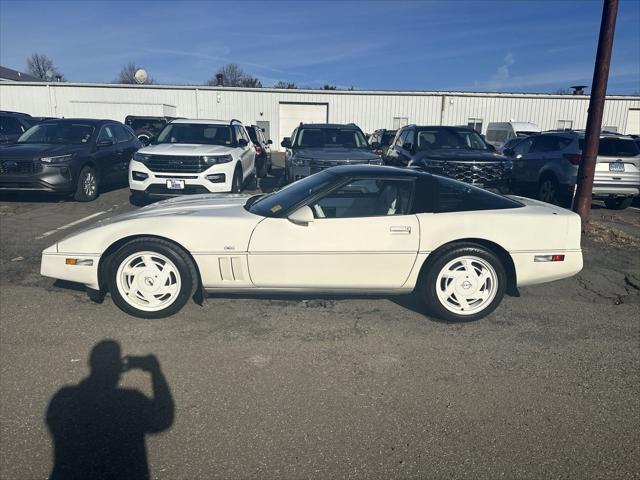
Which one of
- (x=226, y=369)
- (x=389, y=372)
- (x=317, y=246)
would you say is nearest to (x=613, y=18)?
(x=317, y=246)

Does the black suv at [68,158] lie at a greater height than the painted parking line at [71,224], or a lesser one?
greater

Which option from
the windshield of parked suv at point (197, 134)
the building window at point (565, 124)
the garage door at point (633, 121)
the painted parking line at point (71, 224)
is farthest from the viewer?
the garage door at point (633, 121)

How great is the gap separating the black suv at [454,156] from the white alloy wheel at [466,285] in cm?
508

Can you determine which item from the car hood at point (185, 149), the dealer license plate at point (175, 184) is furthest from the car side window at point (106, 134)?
the dealer license plate at point (175, 184)

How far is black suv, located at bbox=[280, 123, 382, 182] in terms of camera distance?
28.2 feet

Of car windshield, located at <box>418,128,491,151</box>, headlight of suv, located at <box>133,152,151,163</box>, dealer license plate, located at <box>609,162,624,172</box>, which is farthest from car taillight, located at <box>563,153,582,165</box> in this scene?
headlight of suv, located at <box>133,152,151,163</box>

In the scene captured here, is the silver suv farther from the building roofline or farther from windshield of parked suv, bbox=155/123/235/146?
the building roofline

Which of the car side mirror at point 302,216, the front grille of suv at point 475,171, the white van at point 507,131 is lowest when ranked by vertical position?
the car side mirror at point 302,216

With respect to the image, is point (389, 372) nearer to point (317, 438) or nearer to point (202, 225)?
point (317, 438)

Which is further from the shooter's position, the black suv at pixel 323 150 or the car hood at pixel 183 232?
the black suv at pixel 323 150

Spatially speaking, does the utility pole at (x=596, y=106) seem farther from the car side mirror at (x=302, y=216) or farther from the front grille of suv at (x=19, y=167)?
the front grille of suv at (x=19, y=167)

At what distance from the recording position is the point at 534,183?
35.5 feet

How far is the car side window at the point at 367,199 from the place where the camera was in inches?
157

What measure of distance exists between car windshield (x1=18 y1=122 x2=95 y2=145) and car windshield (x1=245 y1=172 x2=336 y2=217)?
23.4 ft
